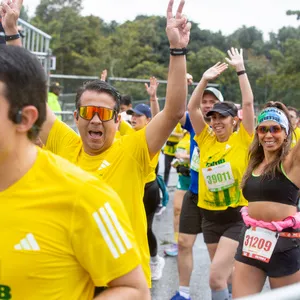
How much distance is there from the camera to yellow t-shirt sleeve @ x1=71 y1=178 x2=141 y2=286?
4.58 feet

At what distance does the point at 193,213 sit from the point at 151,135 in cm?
249

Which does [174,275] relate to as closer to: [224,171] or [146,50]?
[224,171]

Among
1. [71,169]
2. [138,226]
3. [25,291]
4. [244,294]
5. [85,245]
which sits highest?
[71,169]

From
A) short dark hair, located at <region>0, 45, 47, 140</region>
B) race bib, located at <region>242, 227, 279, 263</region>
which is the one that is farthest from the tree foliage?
short dark hair, located at <region>0, 45, 47, 140</region>

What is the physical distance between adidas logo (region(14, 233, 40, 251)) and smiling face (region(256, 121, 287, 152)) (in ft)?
8.87

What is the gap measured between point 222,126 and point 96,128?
6.77 feet

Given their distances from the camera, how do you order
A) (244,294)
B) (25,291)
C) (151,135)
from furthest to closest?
(244,294) < (151,135) < (25,291)

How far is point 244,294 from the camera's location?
11.6 ft

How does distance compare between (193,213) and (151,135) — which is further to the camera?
(193,213)

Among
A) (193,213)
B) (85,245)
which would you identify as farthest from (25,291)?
(193,213)

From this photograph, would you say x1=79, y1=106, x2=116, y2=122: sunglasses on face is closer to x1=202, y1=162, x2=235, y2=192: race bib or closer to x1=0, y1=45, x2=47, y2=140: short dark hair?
x1=0, y1=45, x2=47, y2=140: short dark hair

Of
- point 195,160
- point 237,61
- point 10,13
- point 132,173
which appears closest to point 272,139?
point 237,61

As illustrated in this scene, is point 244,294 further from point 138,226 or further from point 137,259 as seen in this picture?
point 137,259

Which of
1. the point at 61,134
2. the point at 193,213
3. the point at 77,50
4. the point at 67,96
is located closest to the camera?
the point at 61,134
